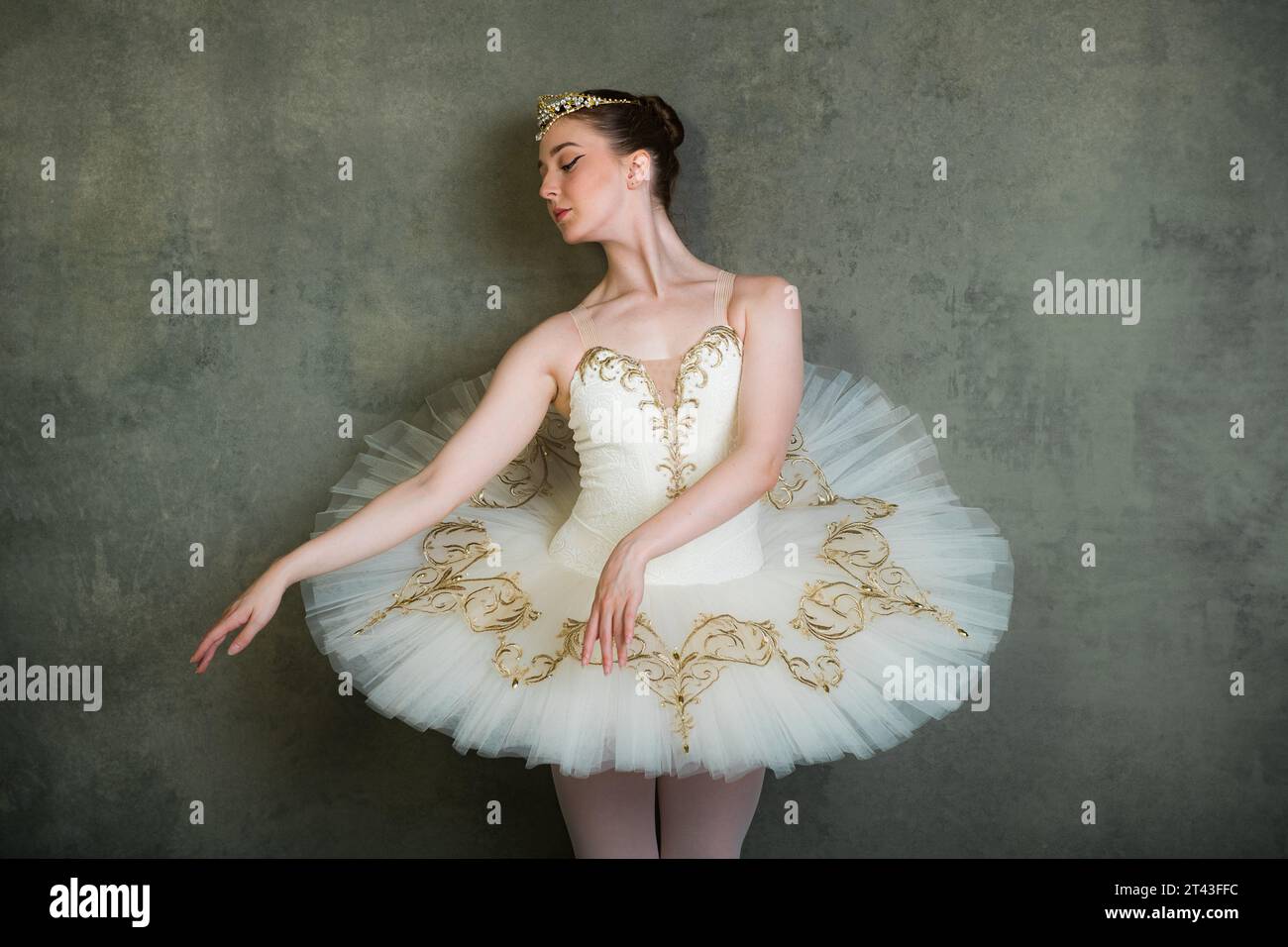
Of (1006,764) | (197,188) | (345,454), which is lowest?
(1006,764)

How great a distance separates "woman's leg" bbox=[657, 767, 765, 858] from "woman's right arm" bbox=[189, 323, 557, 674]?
2.26ft

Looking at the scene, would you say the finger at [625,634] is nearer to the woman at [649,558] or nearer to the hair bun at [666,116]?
the woman at [649,558]

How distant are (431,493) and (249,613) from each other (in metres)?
0.36

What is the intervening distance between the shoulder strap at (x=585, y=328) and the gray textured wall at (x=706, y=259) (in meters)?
0.48

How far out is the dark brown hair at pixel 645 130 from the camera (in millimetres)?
2025

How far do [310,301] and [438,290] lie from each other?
0.31m

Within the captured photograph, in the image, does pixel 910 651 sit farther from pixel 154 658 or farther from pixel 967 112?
pixel 154 658

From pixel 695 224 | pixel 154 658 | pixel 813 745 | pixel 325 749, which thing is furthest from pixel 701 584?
pixel 154 658

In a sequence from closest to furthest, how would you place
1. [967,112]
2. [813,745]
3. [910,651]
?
[813,745], [910,651], [967,112]

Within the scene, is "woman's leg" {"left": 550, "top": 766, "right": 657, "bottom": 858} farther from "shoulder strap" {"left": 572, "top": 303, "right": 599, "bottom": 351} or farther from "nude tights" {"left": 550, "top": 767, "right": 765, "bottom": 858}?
"shoulder strap" {"left": 572, "top": 303, "right": 599, "bottom": 351}

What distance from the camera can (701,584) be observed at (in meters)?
1.88

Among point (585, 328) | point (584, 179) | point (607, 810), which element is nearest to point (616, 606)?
point (607, 810)

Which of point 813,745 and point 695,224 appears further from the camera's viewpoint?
point 695,224

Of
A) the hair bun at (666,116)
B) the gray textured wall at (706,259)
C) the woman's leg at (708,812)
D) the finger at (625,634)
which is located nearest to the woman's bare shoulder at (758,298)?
the hair bun at (666,116)
